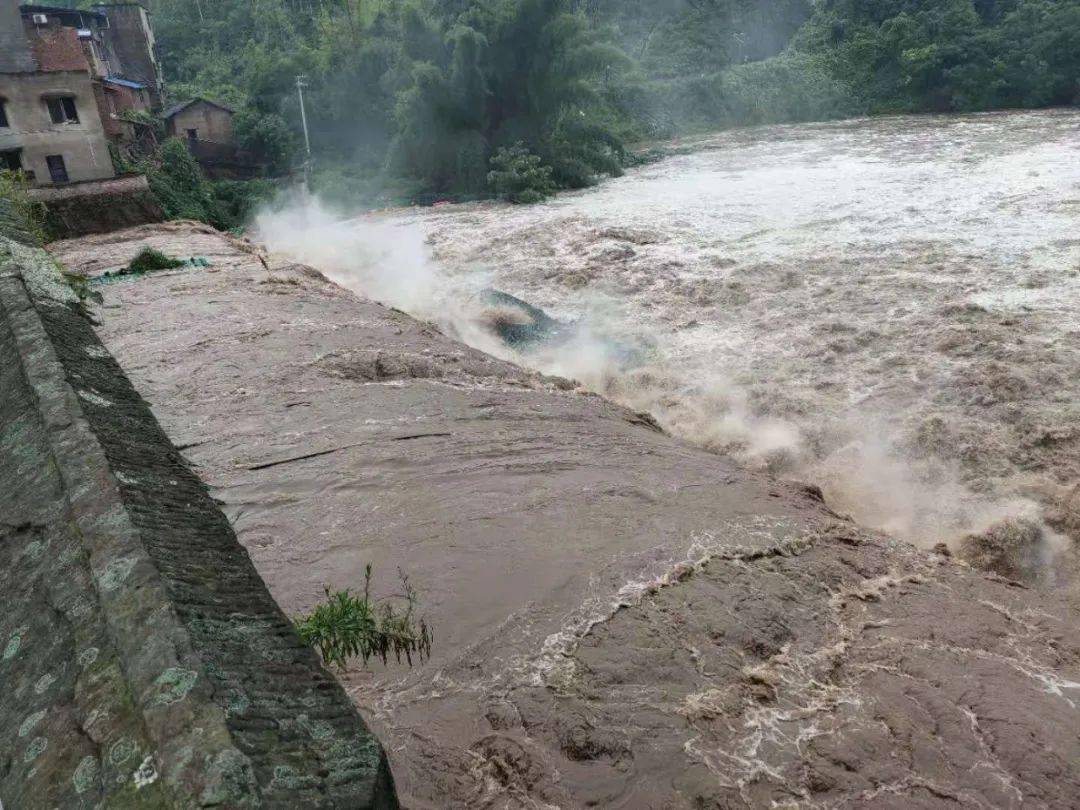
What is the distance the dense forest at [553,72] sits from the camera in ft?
82.8

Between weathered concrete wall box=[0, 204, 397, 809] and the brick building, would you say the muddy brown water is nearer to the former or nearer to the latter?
weathered concrete wall box=[0, 204, 397, 809]

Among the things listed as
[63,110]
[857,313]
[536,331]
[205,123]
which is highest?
[63,110]

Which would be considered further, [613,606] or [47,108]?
[47,108]

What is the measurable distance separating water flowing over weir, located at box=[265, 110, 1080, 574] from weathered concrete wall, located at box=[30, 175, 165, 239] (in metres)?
3.17

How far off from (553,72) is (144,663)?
26188 millimetres

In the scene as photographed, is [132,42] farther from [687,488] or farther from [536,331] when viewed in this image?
[687,488]

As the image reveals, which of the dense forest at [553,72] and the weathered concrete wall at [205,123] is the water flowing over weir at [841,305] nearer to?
the dense forest at [553,72]

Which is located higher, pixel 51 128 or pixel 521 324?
pixel 51 128

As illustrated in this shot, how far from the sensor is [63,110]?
21016mm

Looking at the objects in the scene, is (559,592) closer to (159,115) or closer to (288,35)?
(159,115)

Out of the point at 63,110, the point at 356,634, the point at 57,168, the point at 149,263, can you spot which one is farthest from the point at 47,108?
the point at 356,634

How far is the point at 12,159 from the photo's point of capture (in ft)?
67.7

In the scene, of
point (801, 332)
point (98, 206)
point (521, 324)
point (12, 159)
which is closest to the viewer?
point (801, 332)

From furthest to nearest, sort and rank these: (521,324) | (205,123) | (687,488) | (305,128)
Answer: (205,123), (305,128), (521,324), (687,488)
